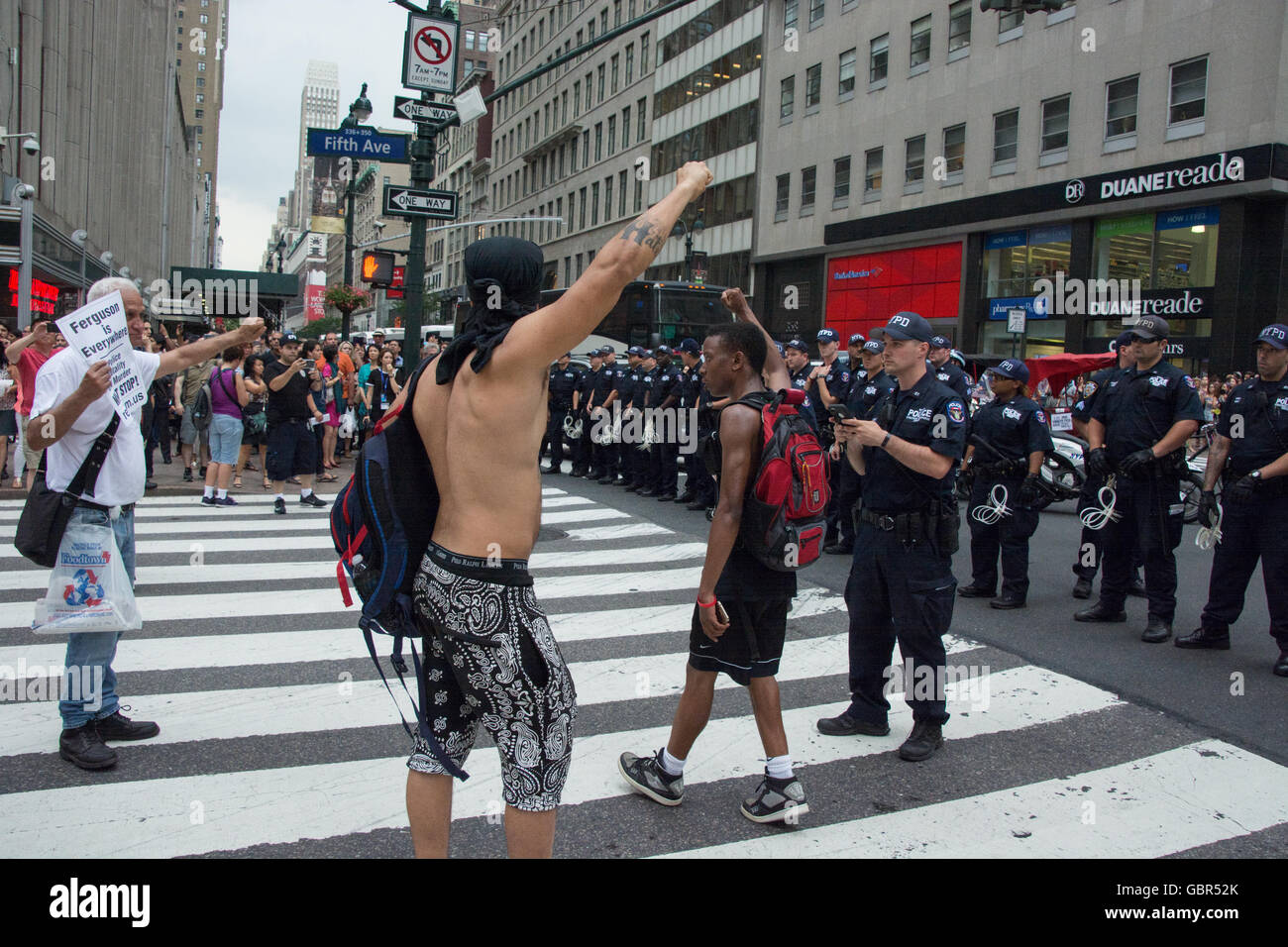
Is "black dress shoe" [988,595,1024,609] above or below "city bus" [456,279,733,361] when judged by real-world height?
below

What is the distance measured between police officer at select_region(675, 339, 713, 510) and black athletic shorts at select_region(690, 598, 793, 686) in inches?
333

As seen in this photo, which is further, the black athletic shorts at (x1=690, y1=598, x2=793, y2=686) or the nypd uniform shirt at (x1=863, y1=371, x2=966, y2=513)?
the nypd uniform shirt at (x1=863, y1=371, x2=966, y2=513)

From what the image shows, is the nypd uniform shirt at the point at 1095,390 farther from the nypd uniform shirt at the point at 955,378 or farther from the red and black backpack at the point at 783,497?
the red and black backpack at the point at 783,497

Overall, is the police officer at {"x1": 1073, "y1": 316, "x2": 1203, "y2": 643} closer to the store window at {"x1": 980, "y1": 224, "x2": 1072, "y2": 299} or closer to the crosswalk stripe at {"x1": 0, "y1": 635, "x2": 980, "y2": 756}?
the crosswalk stripe at {"x1": 0, "y1": 635, "x2": 980, "y2": 756}

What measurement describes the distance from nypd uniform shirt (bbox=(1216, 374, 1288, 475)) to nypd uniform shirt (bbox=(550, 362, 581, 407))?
1140 centimetres

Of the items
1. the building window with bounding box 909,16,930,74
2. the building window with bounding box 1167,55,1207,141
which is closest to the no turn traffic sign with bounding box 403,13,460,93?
the building window with bounding box 1167,55,1207,141

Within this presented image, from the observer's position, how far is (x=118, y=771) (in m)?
4.29

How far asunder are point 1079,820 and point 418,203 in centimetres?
943

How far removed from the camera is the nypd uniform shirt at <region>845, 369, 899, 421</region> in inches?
300

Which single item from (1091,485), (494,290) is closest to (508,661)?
(494,290)

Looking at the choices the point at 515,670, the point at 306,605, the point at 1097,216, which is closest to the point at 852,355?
the point at 306,605

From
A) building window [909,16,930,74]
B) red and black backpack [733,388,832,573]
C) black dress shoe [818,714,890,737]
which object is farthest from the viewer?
building window [909,16,930,74]

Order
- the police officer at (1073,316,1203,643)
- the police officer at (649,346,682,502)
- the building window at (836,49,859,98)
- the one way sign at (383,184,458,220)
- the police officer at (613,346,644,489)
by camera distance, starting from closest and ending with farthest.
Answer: the police officer at (1073,316,1203,643)
the one way sign at (383,184,458,220)
the police officer at (649,346,682,502)
the police officer at (613,346,644,489)
the building window at (836,49,859,98)

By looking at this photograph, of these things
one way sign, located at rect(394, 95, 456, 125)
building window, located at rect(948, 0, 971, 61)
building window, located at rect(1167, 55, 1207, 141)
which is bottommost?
one way sign, located at rect(394, 95, 456, 125)
